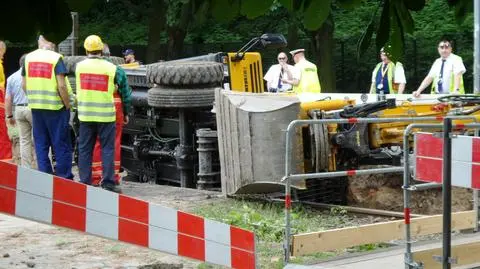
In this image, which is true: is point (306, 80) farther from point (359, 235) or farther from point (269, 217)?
point (359, 235)

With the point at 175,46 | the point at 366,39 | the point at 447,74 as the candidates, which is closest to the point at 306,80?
the point at 447,74

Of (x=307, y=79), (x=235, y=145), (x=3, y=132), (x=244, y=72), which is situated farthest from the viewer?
(x=307, y=79)

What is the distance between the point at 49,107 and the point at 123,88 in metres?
0.82

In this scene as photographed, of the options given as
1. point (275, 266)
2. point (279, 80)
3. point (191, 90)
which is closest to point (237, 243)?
point (275, 266)

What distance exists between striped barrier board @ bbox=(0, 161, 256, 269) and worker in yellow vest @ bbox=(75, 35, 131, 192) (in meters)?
4.59

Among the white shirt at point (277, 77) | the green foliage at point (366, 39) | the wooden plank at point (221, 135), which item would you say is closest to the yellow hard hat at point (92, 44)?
the wooden plank at point (221, 135)

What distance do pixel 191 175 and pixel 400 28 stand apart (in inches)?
323

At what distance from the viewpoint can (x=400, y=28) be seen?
435cm

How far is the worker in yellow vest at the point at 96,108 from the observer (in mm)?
11266

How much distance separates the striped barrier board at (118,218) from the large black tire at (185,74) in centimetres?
517

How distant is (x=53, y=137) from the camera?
1152 cm

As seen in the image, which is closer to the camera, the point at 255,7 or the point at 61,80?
the point at 255,7

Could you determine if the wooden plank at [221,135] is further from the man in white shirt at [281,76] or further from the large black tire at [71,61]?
the man in white shirt at [281,76]

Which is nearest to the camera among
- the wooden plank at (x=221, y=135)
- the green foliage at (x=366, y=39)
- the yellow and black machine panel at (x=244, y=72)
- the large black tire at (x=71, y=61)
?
the green foliage at (x=366, y=39)
